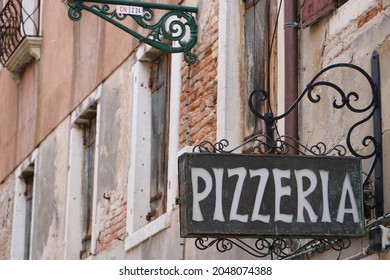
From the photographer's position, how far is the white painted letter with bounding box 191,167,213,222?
25.8 ft

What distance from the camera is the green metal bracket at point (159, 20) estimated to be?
11484mm

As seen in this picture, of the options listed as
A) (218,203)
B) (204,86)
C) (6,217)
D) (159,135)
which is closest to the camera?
(218,203)

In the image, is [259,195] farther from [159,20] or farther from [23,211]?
[23,211]

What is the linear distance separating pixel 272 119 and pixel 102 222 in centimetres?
613

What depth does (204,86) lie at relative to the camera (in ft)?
39.1

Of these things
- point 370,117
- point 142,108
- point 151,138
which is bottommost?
point 370,117

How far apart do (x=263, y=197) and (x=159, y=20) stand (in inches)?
159

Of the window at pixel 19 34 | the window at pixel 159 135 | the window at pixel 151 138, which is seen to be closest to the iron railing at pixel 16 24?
the window at pixel 19 34

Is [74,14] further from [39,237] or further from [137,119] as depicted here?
[39,237]

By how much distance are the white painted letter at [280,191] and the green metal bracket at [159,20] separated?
352cm

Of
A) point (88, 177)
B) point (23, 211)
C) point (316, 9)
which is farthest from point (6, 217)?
point (316, 9)

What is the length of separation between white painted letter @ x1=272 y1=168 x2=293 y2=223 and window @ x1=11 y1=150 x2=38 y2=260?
33.5 ft

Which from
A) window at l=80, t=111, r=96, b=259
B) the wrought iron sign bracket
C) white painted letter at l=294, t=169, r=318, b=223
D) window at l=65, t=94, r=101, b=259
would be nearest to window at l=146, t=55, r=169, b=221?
window at l=65, t=94, r=101, b=259

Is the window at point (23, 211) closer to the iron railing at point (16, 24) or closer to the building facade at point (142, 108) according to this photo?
the building facade at point (142, 108)
